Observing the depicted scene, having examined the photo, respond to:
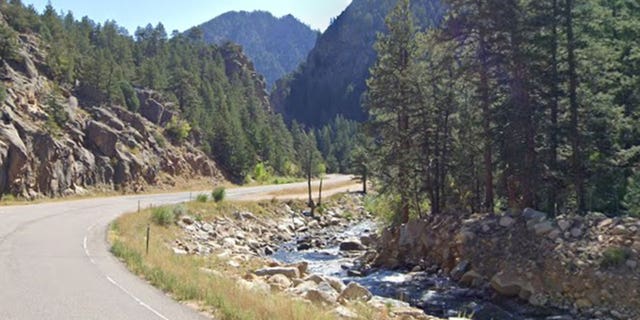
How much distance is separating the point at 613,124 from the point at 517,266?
823 cm

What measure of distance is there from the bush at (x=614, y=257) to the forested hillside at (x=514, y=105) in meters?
4.45

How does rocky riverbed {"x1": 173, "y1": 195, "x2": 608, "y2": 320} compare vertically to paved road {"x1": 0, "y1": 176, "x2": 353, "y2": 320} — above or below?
below

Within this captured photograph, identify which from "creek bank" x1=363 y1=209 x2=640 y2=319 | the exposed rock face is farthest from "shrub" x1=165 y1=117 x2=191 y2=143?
"creek bank" x1=363 y1=209 x2=640 y2=319

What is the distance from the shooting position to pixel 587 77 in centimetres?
2298

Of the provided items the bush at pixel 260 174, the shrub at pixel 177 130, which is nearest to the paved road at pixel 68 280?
the shrub at pixel 177 130

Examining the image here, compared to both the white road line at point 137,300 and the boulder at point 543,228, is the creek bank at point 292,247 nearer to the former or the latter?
the white road line at point 137,300

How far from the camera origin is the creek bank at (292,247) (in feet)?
48.0

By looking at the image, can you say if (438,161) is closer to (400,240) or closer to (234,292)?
(400,240)

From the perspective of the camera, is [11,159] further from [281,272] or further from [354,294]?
[354,294]

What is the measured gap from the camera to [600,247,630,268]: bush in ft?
58.1

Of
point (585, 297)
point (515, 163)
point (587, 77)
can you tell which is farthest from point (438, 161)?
point (585, 297)

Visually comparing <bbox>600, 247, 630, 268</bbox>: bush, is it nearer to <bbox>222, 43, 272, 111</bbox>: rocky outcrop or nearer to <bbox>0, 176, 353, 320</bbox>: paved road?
<bbox>0, 176, 353, 320</bbox>: paved road

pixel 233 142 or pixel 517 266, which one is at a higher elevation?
pixel 233 142

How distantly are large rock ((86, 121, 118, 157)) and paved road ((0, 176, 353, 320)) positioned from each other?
25695 mm
